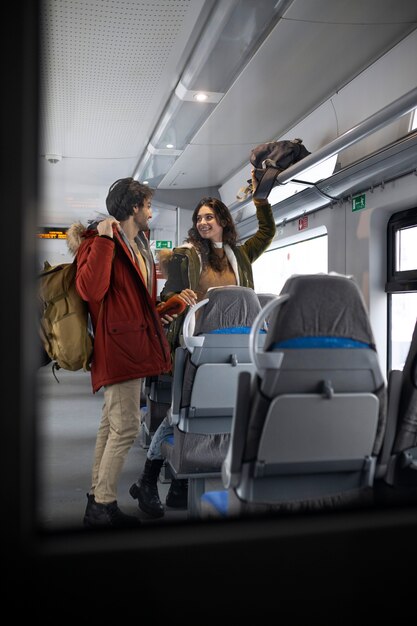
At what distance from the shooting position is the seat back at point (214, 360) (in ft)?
9.59

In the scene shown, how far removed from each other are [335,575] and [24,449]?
0.43 meters

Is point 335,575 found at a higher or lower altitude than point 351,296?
lower

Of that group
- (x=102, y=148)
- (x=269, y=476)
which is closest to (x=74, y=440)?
(x=102, y=148)

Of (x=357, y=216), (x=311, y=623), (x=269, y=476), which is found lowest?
(x=269, y=476)

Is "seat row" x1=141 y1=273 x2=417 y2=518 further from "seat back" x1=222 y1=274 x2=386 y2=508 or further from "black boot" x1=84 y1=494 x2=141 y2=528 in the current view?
"black boot" x1=84 y1=494 x2=141 y2=528

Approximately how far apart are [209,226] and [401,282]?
1449mm

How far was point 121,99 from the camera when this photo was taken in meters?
5.05

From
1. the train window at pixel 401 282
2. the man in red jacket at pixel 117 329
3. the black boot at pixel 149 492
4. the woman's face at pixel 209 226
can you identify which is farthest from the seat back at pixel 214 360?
the train window at pixel 401 282

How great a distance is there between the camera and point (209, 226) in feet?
13.0

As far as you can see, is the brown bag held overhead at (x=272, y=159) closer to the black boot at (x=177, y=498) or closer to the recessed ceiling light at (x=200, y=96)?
the recessed ceiling light at (x=200, y=96)

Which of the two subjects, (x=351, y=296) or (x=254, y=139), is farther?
(x=254, y=139)

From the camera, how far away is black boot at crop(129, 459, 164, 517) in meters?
3.48

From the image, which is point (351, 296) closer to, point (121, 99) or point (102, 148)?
point (121, 99)

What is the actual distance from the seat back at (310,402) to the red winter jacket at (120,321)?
0.96 metres
